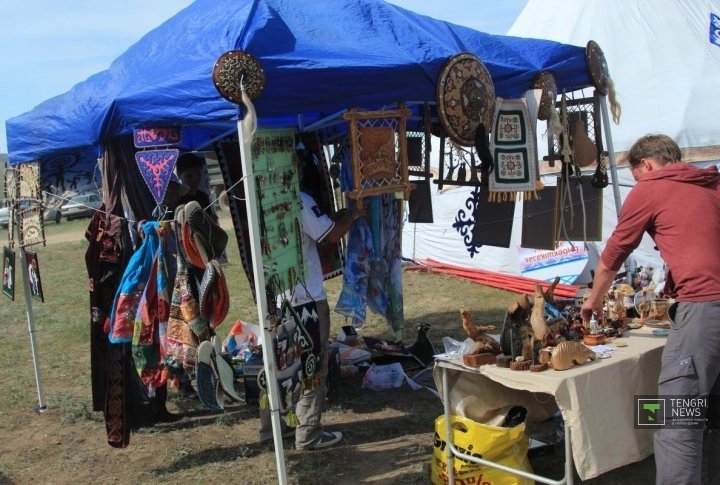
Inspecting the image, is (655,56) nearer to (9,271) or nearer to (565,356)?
(565,356)

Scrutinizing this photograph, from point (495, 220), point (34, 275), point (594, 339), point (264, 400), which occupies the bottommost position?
point (264, 400)

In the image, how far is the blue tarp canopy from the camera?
3.10 metres

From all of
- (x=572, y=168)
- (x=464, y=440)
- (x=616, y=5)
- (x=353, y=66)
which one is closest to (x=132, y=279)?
(x=353, y=66)

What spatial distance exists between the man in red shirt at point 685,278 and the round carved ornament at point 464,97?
1.21 m

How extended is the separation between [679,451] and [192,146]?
3.74m

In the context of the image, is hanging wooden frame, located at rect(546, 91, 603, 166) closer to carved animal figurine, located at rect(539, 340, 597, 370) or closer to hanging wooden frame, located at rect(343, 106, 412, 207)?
hanging wooden frame, located at rect(343, 106, 412, 207)

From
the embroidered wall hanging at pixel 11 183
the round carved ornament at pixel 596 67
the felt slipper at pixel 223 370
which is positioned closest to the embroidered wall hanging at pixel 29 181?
the embroidered wall hanging at pixel 11 183

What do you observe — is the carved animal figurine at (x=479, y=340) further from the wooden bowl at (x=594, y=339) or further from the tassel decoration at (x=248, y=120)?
the tassel decoration at (x=248, y=120)

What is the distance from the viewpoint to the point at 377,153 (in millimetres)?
3600

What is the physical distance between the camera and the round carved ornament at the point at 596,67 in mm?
4516

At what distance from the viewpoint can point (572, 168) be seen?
4859 mm

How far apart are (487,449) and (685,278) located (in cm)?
113

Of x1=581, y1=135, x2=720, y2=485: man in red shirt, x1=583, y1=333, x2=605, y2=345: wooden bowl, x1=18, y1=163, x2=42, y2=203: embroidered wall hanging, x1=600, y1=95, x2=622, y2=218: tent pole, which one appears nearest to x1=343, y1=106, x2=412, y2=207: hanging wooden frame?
x1=583, y1=333, x2=605, y2=345: wooden bowl

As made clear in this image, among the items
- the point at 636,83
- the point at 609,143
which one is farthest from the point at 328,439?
the point at 636,83
